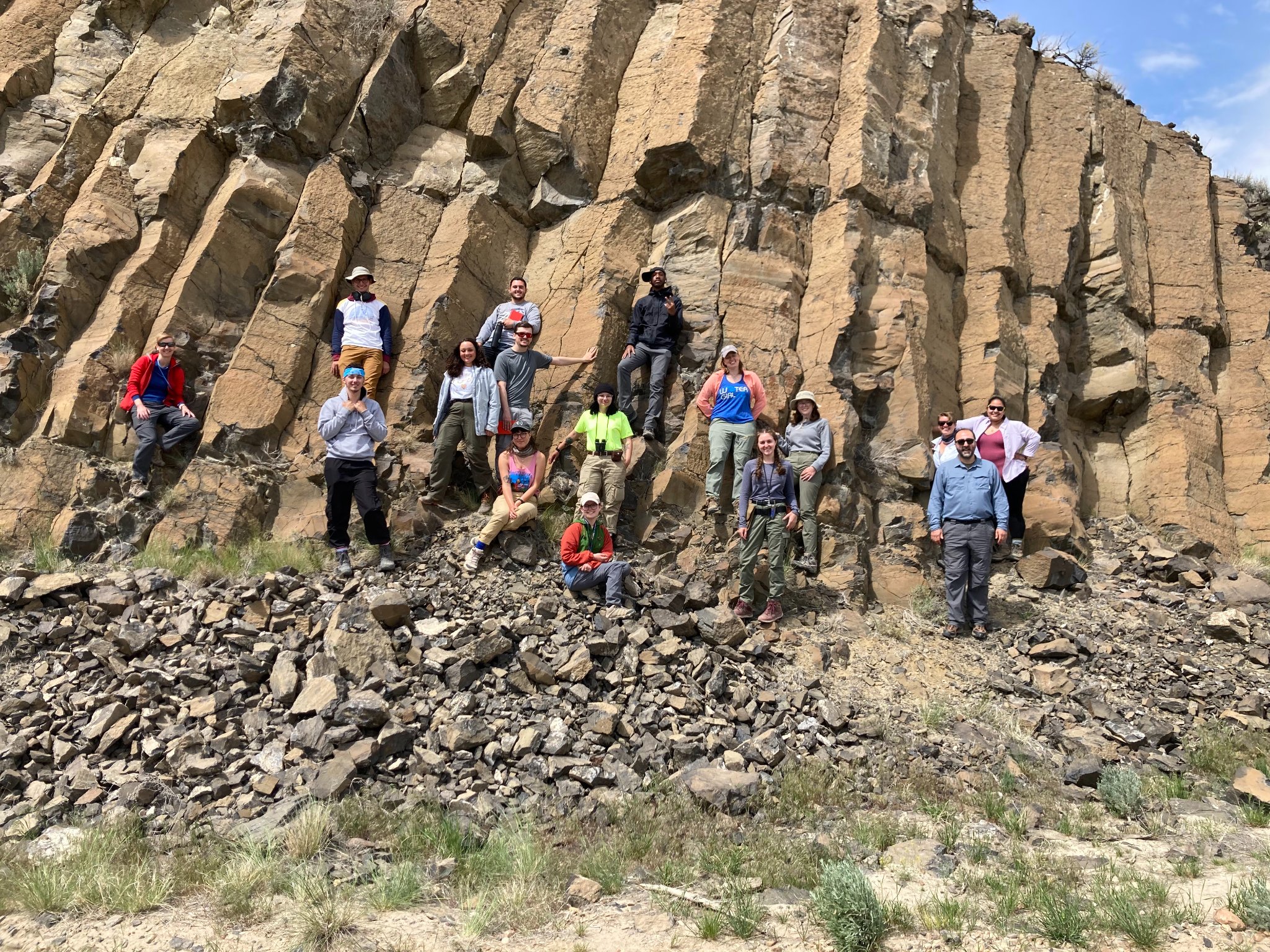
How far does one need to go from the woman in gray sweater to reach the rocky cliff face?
260mm

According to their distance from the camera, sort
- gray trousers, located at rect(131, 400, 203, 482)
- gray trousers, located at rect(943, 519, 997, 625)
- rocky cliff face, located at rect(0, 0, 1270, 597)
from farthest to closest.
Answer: rocky cliff face, located at rect(0, 0, 1270, 597), gray trousers, located at rect(131, 400, 203, 482), gray trousers, located at rect(943, 519, 997, 625)

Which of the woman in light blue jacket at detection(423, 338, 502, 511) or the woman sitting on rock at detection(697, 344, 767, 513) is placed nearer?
the woman in light blue jacket at detection(423, 338, 502, 511)

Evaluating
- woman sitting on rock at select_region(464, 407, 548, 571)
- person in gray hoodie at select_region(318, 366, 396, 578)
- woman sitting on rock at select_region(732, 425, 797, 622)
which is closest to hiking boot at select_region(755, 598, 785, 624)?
woman sitting on rock at select_region(732, 425, 797, 622)

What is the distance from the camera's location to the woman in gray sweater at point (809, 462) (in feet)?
30.7

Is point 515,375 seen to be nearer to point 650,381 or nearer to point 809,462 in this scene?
point 650,381

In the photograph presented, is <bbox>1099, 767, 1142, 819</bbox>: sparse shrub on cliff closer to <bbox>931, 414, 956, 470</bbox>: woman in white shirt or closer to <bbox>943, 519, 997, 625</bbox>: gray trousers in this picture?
<bbox>943, 519, 997, 625</bbox>: gray trousers

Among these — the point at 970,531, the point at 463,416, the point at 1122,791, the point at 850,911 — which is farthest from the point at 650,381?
the point at 850,911

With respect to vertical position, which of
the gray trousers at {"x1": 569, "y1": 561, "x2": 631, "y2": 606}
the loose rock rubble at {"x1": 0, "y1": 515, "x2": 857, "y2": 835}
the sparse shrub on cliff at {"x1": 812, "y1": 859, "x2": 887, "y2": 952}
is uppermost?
the gray trousers at {"x1": 569, "y1": 561, "x2": 631, "y2": 606}

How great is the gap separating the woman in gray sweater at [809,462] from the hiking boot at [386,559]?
4433mm

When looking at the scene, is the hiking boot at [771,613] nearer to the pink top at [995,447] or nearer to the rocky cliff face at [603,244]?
the rocky cliff face at [603,244]

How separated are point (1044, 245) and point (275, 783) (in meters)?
12.9

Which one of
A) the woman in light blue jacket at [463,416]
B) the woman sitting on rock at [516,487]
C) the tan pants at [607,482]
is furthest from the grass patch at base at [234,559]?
the tan pants at [607,482]

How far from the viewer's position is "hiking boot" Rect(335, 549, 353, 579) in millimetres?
8352

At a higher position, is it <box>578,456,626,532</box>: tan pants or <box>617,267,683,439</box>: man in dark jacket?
<box>617,267,683,439</box>: man in dark jacket
